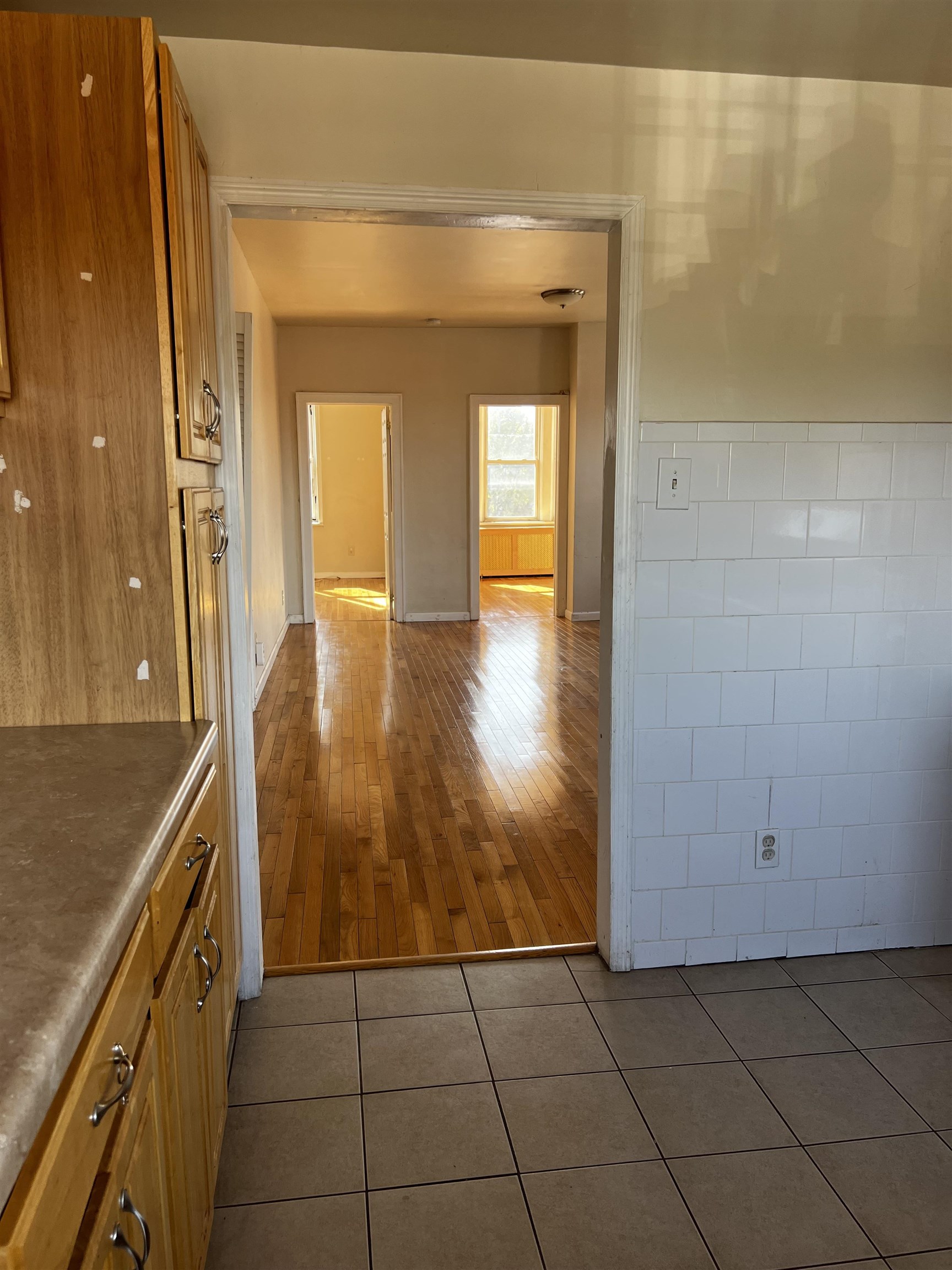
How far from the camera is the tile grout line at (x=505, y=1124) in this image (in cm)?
169

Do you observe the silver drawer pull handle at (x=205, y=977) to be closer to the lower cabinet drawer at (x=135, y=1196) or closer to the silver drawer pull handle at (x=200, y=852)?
the silver drawer pull handle at (x=200, y=852)

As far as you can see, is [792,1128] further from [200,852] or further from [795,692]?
[200,852]

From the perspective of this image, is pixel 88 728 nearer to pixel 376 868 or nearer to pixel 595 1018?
pixel 595 1018

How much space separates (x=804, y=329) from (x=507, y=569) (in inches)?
359

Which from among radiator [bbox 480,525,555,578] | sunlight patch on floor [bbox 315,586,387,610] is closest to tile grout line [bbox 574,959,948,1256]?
sunlight patch on floor [bbox 315,586,387,610]

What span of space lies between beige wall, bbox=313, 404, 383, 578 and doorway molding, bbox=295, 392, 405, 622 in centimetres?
269

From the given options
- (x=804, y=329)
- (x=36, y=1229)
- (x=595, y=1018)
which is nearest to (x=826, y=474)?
(x=804, y=329)

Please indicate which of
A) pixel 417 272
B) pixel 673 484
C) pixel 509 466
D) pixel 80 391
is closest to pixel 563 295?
pixel 417 272

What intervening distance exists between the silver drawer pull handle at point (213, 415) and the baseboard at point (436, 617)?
6298mm

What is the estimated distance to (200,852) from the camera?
1.54 meters

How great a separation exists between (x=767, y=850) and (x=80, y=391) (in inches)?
86.3

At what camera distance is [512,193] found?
2.29m

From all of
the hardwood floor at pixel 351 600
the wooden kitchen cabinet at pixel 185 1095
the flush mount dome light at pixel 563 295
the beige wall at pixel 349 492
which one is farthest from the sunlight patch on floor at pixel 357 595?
the wooden kitchen cabinet at pixel 185 1095

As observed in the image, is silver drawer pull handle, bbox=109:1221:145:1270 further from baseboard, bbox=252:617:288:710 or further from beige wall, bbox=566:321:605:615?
beige wall, bbox=566:321:605:615
